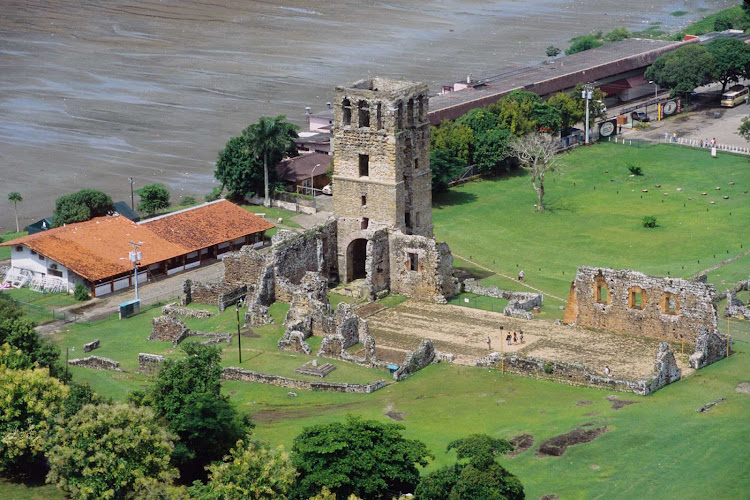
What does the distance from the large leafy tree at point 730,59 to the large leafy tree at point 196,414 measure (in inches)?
3288

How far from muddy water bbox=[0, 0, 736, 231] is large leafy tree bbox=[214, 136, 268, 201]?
3.59 m

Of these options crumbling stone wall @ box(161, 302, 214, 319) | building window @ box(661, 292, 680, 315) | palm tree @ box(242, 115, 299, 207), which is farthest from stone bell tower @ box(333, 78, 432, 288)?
palm tree @ box(242, 115, 299, 207)

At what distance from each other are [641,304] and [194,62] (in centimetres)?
7982

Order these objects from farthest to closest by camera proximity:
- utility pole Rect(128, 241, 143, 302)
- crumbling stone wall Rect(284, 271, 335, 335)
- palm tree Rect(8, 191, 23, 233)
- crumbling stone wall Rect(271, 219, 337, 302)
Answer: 1. palm tree Rect(8, 191, 23, 233)
2. utility pole Rect(128, 241, 143, 302)
3. crumbling stone wall Rect(271, 219, 337, 302)
4. crumbling stone wall Rect(284, 271, 335, 335)

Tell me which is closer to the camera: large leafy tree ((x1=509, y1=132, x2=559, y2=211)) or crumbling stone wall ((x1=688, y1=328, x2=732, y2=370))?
crumbling stone wall ((x1=688, y1=328, x2=732, y2=370))

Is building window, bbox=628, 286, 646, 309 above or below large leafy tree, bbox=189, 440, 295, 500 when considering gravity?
above

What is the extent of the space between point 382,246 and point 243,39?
7712 centimetres

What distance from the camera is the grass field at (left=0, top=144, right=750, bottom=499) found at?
55.6m

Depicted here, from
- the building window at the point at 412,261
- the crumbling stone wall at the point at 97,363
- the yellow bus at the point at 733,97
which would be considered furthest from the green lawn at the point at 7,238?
the yellow bus at the point at 733,97

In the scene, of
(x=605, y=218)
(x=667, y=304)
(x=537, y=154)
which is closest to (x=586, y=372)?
(x=667, y=304)

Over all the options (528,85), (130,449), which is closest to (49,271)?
(130,449)

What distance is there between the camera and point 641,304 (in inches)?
2805

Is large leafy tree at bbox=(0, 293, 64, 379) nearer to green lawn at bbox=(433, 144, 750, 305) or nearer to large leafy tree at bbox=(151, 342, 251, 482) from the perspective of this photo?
large leafy tree at bbox=(151, 342, 251, 482)

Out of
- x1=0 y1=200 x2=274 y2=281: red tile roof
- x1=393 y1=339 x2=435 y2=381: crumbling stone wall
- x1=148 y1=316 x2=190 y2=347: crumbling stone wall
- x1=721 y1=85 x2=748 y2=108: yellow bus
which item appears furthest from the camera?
x1=721 y1=85 x2=748 y2=108: yellow bus
